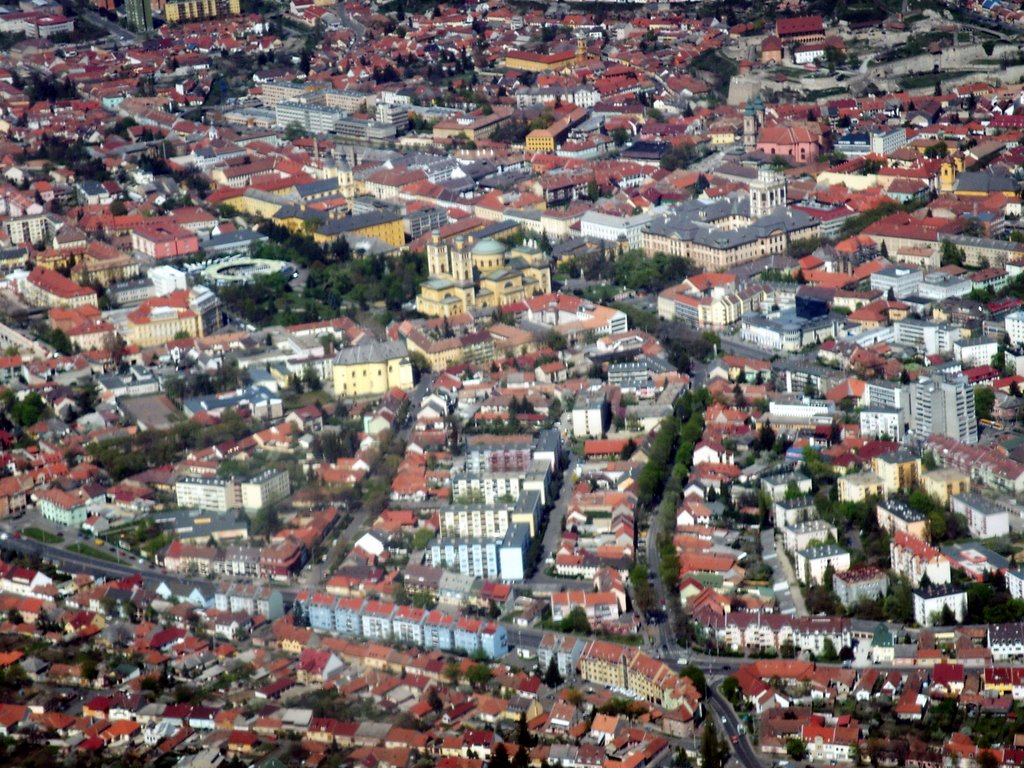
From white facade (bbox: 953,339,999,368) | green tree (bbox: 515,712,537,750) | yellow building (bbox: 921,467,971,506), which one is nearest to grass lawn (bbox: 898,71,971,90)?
white facade (bbox: 953,339,999,368)

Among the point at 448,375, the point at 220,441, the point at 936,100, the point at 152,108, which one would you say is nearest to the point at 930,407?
the point at 448,375

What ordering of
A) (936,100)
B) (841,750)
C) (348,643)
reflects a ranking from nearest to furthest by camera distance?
(841,750)
(348,643)
(936,100)

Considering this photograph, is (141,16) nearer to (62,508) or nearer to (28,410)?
(28,410)

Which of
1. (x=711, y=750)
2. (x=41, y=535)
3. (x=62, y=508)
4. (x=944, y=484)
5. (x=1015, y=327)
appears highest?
(x=1015, y=327)

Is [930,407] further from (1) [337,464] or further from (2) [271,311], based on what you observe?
(2) [271,311]

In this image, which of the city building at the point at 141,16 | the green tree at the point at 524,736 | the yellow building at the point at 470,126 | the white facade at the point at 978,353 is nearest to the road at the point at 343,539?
the green tree at the point at 524,736

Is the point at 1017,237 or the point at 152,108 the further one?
the point at 152,108

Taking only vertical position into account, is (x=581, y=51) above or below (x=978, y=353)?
below

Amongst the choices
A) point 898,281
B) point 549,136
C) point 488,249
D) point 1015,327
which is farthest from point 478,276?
point 549,136
